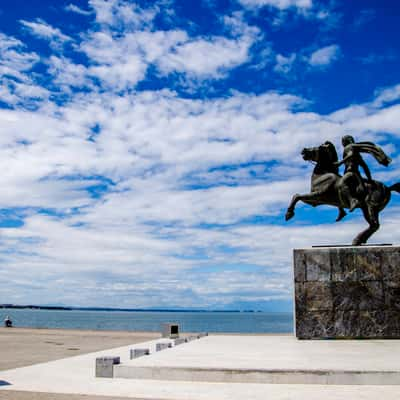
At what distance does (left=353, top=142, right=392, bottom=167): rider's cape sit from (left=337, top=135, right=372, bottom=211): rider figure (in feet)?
0.48

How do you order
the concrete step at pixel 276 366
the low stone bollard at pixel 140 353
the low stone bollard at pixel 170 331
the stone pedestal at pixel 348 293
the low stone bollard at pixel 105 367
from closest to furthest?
the concrete step at pixel 276 366 < the low stone bollard at pixel 105 367 < the low stone bollard at pixel 140 353 < the stone pedestal at pixel 348 293 < the low stone bollard at pixel 170 331

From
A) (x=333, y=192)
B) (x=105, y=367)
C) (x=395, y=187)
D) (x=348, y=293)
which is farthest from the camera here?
(x=395, y=187)

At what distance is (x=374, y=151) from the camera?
14.5 meters

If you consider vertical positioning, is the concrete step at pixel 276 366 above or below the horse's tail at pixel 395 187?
below

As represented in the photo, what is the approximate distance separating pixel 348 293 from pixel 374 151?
406 centimetres

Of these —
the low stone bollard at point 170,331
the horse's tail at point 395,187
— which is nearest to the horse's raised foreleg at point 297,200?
the horse's tail at point 395,187

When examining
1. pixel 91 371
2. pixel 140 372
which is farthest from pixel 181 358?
pixel 91 371

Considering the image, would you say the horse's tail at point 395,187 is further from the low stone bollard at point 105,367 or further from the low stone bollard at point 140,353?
the low stone bollard at point 105,367

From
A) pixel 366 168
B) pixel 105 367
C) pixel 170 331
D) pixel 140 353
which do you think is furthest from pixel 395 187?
pixel 170 331

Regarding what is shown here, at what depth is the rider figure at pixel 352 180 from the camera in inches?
558

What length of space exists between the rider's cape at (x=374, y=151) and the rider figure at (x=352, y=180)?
146 mm

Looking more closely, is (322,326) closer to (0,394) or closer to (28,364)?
(28,364)

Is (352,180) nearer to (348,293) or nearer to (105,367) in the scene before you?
(348,293)

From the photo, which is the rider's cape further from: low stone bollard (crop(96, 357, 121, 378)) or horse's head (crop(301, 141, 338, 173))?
low stone bollard (crop(96, 357, 121, 378))
